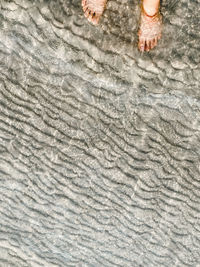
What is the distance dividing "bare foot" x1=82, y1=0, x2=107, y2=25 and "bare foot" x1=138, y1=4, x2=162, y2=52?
6.0 inches

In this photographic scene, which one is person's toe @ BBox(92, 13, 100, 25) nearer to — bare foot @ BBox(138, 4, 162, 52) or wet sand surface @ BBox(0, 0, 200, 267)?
wet sand surface @ BBox(0, 0, 200, 267)

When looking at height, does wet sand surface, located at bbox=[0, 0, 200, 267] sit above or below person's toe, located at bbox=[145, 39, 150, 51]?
below

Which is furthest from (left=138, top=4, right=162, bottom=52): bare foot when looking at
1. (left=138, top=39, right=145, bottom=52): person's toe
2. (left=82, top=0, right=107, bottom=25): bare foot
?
(left=82, top=0, right=107, bottom=25): bare foot

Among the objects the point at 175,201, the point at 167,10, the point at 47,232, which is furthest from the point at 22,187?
the point at 167,10

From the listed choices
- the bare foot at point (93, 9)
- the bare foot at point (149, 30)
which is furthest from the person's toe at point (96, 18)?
the bare foot at point (149, 30)

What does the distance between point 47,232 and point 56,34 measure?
100 centimetres

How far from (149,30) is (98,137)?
50 cm

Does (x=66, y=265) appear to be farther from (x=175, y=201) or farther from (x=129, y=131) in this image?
(x=129, y=131)

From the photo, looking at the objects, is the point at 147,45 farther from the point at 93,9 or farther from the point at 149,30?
the point at 93,9

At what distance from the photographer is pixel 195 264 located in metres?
2.06

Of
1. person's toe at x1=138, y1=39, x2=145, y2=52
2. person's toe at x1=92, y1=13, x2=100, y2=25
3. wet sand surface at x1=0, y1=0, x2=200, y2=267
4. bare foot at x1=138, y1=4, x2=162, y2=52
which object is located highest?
bare foot at x1=138, y1=4, x2=162, y2=52

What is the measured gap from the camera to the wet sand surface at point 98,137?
1.55 metres

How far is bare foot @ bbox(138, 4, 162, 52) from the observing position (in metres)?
1.50

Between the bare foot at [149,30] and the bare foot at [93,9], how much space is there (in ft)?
0.50
